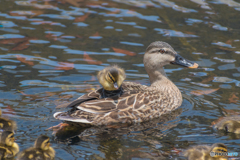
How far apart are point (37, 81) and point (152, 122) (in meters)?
2.63

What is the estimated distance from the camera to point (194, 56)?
862cm

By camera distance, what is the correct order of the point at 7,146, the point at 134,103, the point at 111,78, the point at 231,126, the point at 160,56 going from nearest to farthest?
the point at 7,146, the point at 231,126, the point at 111,78, the point at 134,103, the point at 160,56

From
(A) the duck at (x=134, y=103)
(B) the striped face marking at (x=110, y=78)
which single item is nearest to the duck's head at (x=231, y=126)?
(A) the duck at (x=134, y=103)

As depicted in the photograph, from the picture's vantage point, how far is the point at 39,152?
4.67 meters

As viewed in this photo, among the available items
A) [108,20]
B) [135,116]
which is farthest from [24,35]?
[135,116]

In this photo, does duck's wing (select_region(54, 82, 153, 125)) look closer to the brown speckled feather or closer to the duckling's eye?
the brown speckled feather

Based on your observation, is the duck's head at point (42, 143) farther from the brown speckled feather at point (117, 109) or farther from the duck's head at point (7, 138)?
the brown speckled feather at point (117, 109)

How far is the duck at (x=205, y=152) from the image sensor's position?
469 cm

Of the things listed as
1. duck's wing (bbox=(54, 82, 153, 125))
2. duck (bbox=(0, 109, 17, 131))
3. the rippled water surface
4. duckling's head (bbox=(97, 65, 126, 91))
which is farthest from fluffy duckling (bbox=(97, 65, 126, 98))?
duck (bbox=(0, 109, 17, 131))

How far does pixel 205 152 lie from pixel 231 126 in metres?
0.96

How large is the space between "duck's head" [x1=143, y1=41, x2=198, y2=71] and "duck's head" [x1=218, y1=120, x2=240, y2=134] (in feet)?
5.24

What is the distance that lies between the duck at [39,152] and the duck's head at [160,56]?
9.03 ft

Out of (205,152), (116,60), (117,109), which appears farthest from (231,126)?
(116,60)

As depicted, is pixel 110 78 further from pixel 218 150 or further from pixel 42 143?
pixel 218 150
